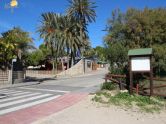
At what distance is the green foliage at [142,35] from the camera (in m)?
22.2

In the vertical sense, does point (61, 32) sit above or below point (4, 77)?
above

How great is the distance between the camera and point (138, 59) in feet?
52.6

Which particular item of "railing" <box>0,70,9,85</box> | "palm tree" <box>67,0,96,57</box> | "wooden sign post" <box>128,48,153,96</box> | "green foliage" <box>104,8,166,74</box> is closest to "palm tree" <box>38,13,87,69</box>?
"palm tree" <box>67,0,96,57</box>

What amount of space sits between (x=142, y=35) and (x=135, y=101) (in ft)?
34.0

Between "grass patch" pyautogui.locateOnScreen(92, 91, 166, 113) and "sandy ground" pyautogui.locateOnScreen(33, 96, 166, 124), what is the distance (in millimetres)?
743

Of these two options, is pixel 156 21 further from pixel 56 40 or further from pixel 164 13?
pixel 56 40

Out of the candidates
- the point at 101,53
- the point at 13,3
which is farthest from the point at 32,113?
the point at 101,53

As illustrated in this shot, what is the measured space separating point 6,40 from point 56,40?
79.7 ft

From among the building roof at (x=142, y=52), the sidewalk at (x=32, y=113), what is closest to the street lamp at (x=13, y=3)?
the sidewalk at (x=32, y=113)

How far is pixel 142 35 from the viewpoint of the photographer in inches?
919

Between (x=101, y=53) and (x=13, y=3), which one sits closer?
(x=13, y=3)

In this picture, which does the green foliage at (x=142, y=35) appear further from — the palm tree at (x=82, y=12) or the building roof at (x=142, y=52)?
the palm tree at (x=82, y=12)

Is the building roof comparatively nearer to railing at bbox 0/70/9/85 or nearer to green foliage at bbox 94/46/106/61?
green foliage at bbox 94/46/106/61

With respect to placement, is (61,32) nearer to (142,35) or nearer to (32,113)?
(142,35)
